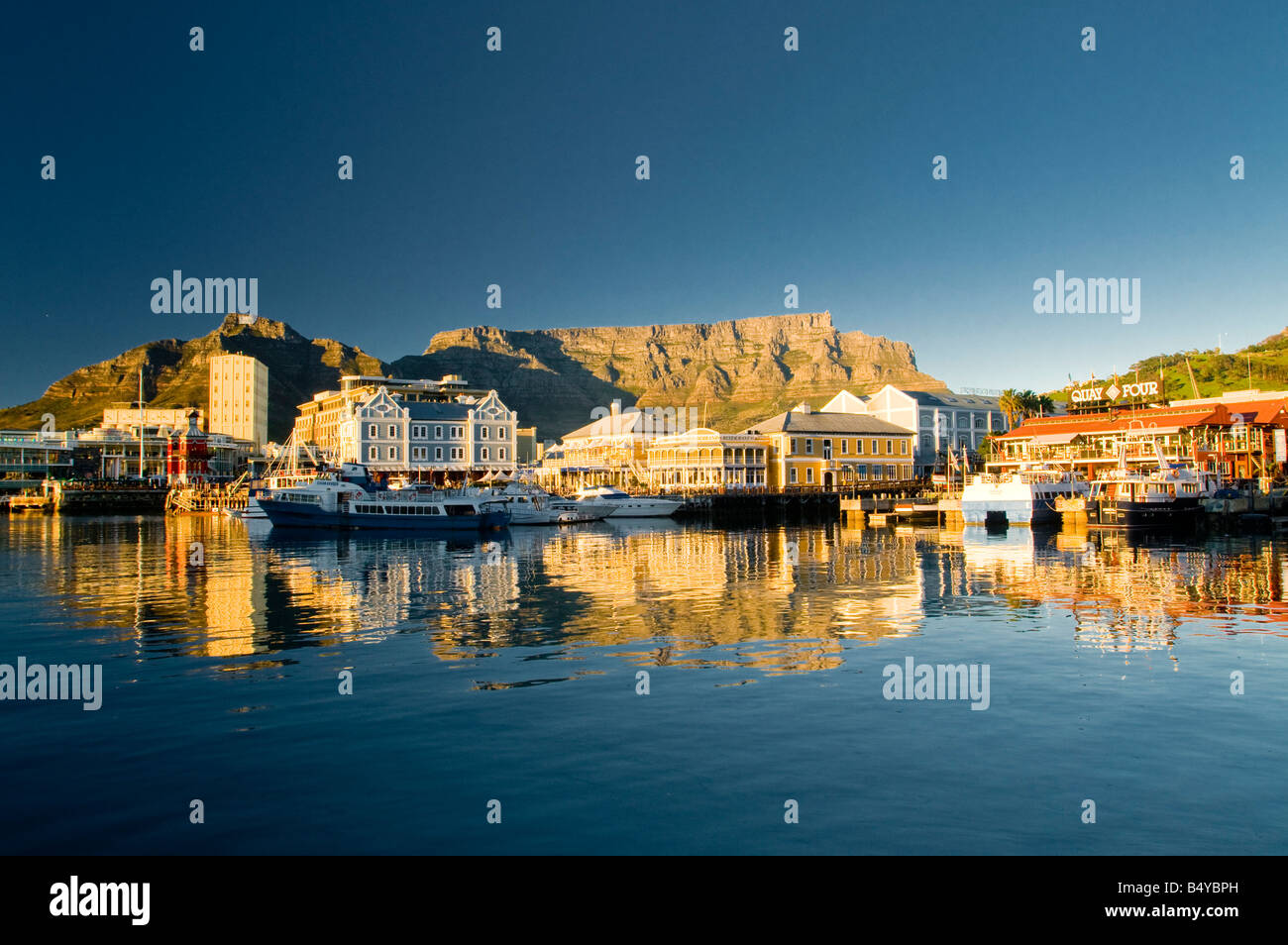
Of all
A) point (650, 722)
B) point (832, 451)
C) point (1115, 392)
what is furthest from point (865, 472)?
point (650, 722)

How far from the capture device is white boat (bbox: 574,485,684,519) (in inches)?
3617

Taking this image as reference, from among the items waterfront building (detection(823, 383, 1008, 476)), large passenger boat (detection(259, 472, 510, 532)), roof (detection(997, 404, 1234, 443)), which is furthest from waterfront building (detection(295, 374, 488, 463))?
roof (detection(997, 404, 1234, 443))

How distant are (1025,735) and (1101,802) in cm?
265

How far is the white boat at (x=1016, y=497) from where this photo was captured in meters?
67.4

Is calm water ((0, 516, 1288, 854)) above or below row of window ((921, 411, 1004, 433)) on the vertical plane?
below

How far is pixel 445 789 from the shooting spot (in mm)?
11250

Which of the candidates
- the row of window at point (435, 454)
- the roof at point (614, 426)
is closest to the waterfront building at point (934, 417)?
the roof at point (614, 426)

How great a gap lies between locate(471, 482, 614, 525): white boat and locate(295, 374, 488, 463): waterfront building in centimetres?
4334

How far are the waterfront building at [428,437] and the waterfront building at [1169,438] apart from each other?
6604cm

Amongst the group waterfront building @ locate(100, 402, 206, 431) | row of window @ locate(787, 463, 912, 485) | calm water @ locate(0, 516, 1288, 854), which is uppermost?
waterfront building @ locate(100, 402, 206, 431)

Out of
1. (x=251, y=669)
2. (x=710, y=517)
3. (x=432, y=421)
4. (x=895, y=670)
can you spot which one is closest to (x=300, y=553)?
(x=251, y=669)

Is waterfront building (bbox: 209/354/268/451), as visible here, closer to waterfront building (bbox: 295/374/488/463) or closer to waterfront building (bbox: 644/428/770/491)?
waterfront building (bbox: 295/374/488/463)

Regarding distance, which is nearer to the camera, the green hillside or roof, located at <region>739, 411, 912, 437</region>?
roof, located at <region>739, 411, 912, 437</region>
